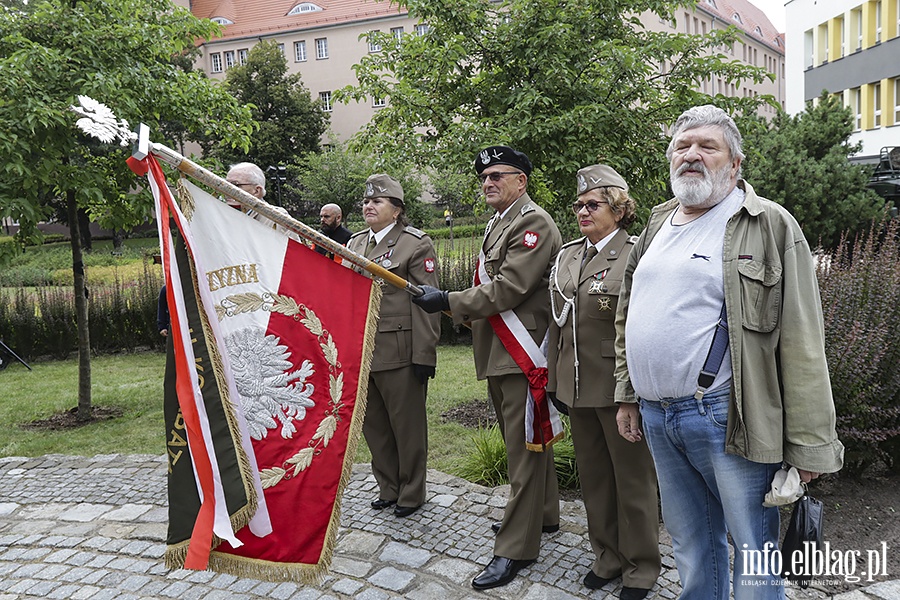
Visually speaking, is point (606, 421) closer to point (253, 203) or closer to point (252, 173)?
Result: point (253, 203)

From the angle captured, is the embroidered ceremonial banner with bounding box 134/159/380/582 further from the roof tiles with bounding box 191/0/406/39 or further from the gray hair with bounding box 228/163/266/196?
the roof tiles with bounding box 191/0/406/39

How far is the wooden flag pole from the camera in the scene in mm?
2900

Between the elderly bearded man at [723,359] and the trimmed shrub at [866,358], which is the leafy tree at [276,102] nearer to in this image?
the trimmed shrub at [866,358]

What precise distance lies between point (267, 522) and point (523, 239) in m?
1.85

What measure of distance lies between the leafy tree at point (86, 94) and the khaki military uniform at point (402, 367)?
8.02ft

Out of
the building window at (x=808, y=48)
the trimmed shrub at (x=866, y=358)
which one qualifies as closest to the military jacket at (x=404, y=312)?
the trimmed shrub at (x=866, y=358)

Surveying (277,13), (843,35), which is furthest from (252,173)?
(277,13)

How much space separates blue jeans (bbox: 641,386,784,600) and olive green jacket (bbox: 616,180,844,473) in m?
0.11

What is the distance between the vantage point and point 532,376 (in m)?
3.82

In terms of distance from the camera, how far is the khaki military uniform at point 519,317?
3.81 meters

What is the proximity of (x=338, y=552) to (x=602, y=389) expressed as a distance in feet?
5.99

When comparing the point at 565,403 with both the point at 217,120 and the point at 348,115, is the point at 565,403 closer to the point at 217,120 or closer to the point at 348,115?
the point at 217,120

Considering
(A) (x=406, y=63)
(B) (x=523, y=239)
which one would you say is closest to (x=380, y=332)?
(B) (x=523, y=239)

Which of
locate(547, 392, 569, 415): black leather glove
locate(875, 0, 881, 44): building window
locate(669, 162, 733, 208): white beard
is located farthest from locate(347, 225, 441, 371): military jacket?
locate(875, 0, 881, 44): building window
